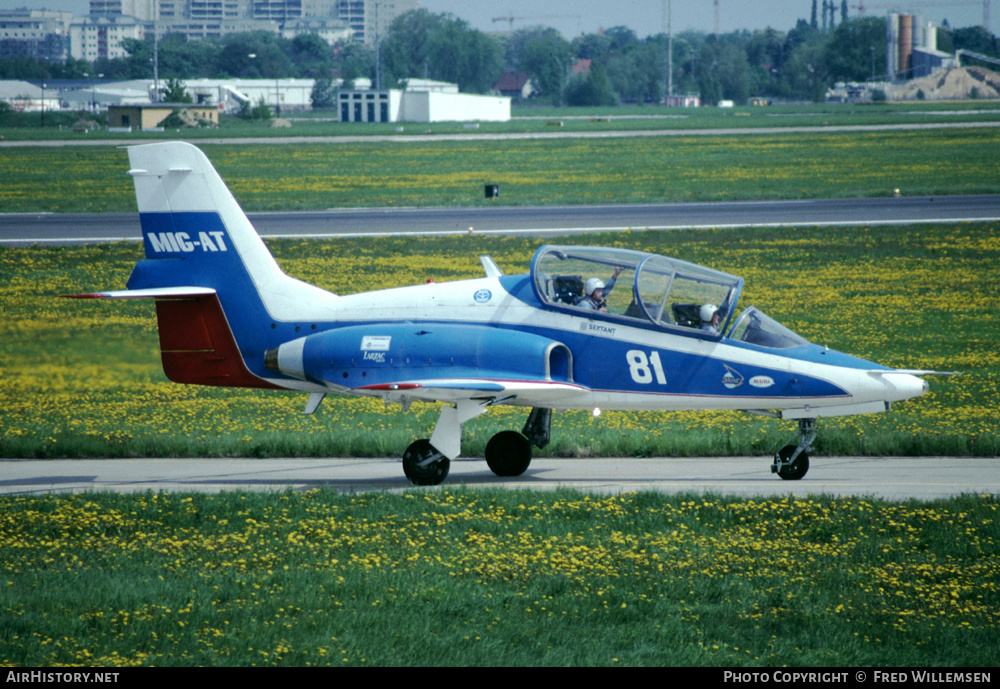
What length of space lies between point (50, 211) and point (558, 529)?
47.5 meters

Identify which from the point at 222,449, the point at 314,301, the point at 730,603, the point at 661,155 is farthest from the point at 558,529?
the point at 661,155

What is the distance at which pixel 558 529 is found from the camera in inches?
481

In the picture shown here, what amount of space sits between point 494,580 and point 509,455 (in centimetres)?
500

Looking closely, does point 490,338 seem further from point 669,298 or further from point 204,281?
point 204,281

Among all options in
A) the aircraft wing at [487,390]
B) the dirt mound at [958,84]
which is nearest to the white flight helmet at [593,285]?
the aircraft wing at [487,390]

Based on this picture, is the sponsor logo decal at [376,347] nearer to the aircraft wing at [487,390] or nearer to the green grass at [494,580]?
the aircraft wing at [487,390]

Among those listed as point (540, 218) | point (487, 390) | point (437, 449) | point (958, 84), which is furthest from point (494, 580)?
point (958, 84)

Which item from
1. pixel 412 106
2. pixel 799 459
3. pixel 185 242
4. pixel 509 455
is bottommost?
pixel 509 455

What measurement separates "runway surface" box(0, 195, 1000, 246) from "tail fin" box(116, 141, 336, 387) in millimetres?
26319

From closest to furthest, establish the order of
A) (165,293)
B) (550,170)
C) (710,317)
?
(710,317) → (165,293) → (550,170)

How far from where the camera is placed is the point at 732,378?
14.2 m

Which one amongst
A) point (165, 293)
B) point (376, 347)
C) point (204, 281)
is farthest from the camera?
point (204, 281)

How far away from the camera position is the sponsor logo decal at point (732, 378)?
14227mm

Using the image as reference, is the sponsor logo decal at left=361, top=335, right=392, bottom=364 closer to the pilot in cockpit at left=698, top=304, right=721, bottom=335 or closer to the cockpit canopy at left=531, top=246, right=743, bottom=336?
the cockpit canopy at left=531, top=246, right=743, bottom=336
